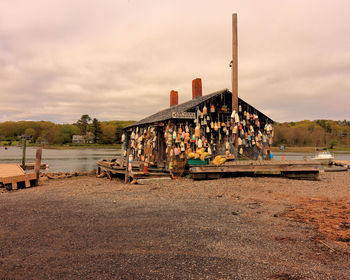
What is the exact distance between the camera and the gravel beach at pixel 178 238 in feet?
13.1

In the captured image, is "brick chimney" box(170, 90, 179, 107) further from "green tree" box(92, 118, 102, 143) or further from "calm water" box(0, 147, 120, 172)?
"green tree" box(92, 118, 102, 143)

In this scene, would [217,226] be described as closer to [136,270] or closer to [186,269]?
[186,269]

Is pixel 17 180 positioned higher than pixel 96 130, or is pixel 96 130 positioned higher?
pixel 96 130

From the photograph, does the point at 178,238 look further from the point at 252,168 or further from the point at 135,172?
the point at 135,172

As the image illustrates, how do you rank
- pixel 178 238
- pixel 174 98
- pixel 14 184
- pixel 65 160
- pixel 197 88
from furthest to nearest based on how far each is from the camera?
pixel 65 160
pixel 174 98
pixel 197 88
pixel 14 184
pixel 178 238

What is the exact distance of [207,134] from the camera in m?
16.4

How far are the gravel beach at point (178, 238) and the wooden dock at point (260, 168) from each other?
409 centimetres

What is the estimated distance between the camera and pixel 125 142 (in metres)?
24.3

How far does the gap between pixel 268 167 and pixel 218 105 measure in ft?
18.0

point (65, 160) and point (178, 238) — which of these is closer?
point (178, 238)

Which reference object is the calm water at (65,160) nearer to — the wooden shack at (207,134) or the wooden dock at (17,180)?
the wooden dock at (17,180)

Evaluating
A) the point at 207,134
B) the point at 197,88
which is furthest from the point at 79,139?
the point at 207,134

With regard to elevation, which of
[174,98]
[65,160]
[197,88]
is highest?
[197,88]

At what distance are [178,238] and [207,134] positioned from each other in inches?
455
